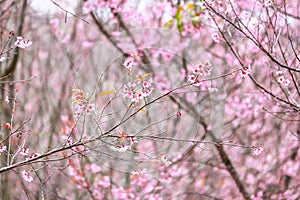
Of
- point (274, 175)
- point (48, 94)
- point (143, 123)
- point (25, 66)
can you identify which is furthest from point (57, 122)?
point (274, 175)

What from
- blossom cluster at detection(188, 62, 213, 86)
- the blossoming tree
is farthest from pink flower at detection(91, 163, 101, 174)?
blossom cluster at detection(188, 62, 213, 86)

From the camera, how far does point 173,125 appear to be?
593 centimetres

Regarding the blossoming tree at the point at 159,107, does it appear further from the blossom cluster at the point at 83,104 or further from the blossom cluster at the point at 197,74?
the blossom cluster at the point at 83,104

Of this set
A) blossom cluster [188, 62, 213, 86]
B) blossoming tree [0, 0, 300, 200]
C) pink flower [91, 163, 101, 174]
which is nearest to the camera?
blossom cluster [188, 62, 213, 86]

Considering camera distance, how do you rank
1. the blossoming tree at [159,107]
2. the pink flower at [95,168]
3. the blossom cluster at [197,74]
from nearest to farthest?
the blossom cluster at [197,74] < the blossoming tree at [159,107] < the pink flower at [95,168]

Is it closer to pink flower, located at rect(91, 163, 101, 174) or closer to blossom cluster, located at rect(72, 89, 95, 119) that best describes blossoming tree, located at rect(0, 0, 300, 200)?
pink flower, located at rect(91, 163, 101, 174)

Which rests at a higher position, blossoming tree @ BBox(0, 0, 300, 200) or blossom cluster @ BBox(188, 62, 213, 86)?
blossoming tree @ BBox(0, 0, 300, 200)

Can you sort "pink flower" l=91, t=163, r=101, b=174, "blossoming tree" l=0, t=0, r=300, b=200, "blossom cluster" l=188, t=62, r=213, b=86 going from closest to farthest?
"blossom cluster" l=188, t=62, r=213, b=86 < "blossoming tree" l=0, t=0, r=300, b=200 < "pink flower" l=91, t=163, r=101, b=174

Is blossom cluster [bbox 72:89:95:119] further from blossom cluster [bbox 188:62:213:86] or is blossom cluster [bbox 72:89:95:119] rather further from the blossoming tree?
the blossoming tree

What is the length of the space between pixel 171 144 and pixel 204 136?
749 millimetres

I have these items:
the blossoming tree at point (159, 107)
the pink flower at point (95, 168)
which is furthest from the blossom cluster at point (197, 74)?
the pink flower at point (95, 168)

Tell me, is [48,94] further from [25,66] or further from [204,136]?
[204,136]

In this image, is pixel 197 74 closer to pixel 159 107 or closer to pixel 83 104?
pixel 83 104

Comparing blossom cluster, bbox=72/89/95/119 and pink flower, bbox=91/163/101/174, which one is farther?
pink flower, bbox=91/163/101/174
